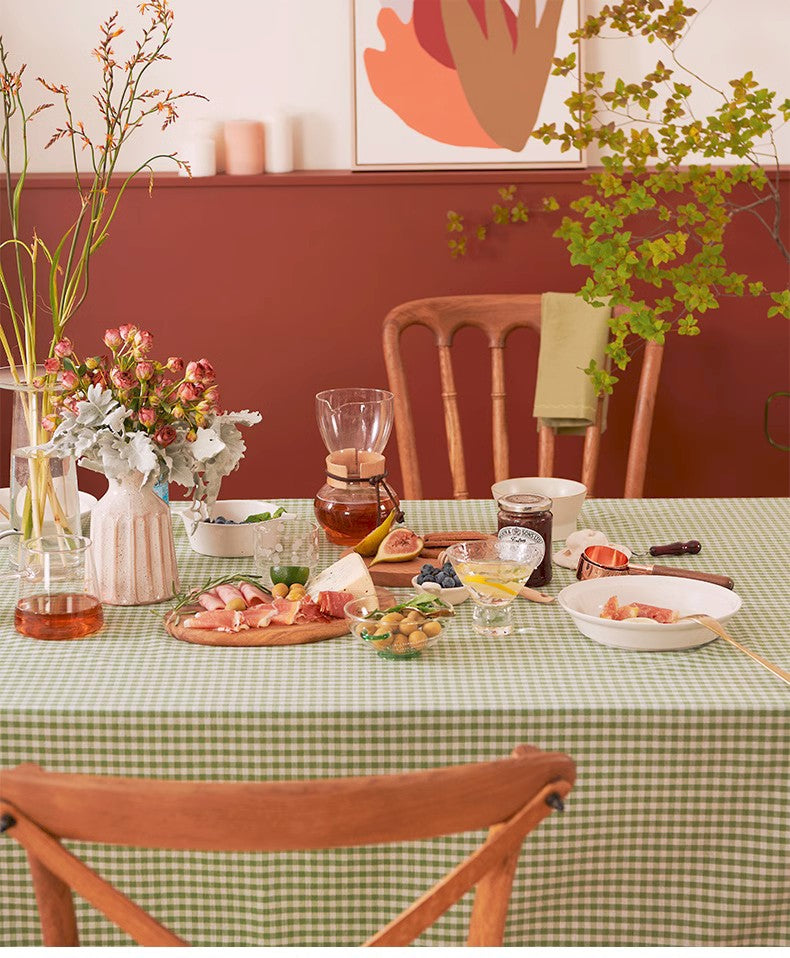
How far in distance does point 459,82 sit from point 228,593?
1.88m

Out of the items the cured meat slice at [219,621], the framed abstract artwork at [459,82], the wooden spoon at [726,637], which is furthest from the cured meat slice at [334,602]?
the framed abstract artwork at [459,82]

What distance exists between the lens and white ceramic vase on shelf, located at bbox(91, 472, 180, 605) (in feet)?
5.99

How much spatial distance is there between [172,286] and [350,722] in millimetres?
2088

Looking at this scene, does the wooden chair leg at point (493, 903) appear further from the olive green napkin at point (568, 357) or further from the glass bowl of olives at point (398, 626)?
the olive green napkin at point (568, 357)

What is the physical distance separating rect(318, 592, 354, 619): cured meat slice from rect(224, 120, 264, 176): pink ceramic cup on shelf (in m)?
1.77

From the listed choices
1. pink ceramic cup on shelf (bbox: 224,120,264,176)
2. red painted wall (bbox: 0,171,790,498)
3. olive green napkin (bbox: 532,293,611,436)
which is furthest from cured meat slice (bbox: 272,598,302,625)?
pink ceramic cup on shelf (bbox: 224,120,264,176)

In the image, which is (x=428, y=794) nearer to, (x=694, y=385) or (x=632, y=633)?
(x=632, y=633)

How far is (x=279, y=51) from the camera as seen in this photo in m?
3.25

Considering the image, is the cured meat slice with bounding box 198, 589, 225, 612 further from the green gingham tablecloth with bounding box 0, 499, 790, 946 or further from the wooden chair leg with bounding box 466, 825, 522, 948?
the wooden chair leg with bounding box 466, 825, 522, 948

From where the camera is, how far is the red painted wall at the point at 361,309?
10.8 ft

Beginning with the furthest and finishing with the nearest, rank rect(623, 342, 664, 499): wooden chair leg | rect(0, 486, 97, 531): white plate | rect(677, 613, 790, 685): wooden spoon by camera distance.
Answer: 1. rect(623, 342, 664, 499): wooden chair leg
2. rect(0, 486, 97, 531): white plate
3. rect(677, 613, 790, 685): wooden spoon

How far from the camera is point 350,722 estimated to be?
148cm

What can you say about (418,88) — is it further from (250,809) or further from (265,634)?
(250,809)

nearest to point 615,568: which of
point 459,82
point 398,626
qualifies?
point 398,626
